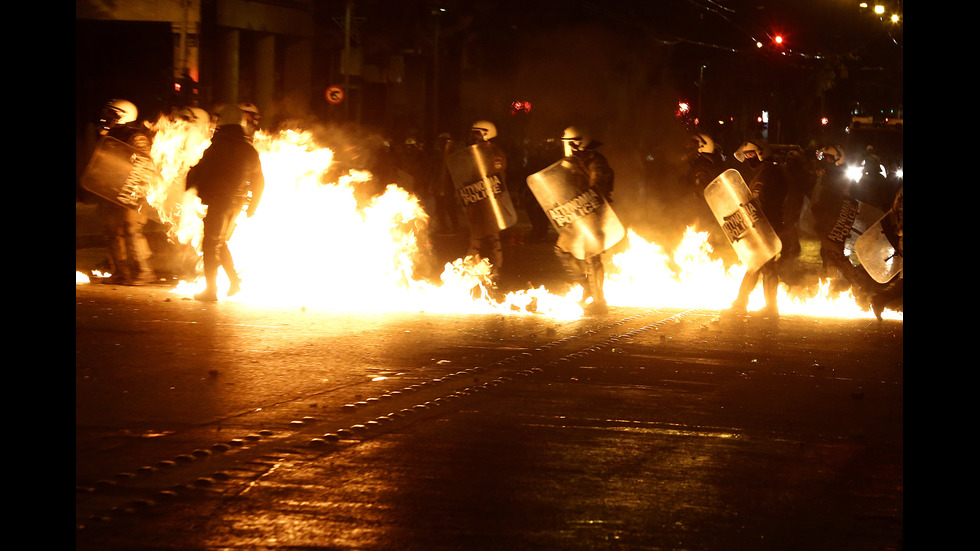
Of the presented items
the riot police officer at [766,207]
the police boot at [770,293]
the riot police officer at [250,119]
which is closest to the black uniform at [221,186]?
the riot police officer at [250,119]

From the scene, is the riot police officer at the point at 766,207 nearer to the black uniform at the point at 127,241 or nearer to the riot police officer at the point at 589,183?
the riot police officer at the point at 589,183

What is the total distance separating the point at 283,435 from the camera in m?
6.06

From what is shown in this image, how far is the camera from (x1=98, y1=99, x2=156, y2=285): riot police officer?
12.0 meters

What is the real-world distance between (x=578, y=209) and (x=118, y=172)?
4.57 meters

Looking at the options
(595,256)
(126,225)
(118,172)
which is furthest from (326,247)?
(595,256)

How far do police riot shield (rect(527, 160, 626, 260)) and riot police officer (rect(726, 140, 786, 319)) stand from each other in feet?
4.67

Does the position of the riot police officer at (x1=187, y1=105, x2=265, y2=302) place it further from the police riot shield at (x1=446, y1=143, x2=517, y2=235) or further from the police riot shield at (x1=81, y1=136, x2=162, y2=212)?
the police riot shield at (x1=446, y1=143, x2=517, y2=235)

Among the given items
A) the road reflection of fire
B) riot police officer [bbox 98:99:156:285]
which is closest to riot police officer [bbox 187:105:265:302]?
the road reflection of fire

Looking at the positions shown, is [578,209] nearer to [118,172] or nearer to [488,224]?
[488,224]

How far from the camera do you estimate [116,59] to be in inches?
1064

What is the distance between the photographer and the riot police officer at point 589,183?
11219 mm

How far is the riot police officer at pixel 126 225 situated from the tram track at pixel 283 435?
5.15 meters

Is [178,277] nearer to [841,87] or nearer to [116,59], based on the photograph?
[116,59]

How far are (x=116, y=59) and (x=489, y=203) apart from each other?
17.7 meters
